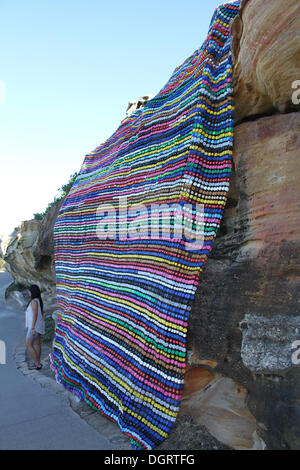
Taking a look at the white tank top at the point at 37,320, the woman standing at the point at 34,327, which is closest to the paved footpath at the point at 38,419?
the woman standing at the point at 34,327

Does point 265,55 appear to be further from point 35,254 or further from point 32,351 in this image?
point 35,254

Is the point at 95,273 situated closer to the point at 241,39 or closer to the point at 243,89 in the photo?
the point at 243,89

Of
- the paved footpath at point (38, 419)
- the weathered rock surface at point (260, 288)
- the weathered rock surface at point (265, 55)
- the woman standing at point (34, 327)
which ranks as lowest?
the paved footpath at point (38, 419)

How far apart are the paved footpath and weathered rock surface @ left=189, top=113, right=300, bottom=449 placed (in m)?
1.04

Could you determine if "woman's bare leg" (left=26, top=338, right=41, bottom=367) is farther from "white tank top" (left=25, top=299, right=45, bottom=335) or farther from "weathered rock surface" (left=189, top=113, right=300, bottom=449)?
"weathered rock surface" (left=189, top=113, right=300, bottom=449)

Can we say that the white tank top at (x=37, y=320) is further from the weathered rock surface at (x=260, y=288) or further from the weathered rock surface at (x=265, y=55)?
the weathered rock surface at (x=265, y=55)

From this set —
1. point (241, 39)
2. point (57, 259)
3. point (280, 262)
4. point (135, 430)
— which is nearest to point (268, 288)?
point (280, 262)

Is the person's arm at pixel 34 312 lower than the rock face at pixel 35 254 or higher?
lower

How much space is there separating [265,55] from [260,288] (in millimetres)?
1738

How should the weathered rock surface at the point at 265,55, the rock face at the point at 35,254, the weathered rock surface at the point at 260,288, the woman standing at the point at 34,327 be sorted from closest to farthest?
1. the weathered rock surface at the point at 260,288
2. the weathered rock surface at the point at 265,55
3. the woman standing at the point at 34,327
4. the rock face at the point at 35,254

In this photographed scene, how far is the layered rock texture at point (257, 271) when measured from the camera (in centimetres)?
222

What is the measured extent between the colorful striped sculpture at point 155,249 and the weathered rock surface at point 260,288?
153 mm

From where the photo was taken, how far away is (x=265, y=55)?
2.54 metres

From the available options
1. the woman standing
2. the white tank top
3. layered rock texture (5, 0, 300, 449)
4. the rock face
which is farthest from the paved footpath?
the rock face
